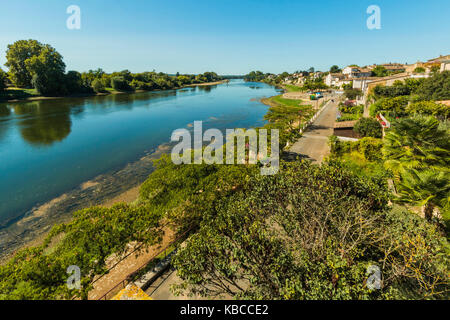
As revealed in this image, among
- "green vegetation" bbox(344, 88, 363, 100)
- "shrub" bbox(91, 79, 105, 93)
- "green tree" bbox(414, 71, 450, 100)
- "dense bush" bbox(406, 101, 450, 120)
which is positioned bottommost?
"dense bush" bbox(406, 101, 450, 120)

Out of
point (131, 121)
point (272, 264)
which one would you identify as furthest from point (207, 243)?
point (131, 121)

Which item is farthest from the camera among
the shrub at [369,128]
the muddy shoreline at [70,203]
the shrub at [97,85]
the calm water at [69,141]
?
the shrub at [97,85]

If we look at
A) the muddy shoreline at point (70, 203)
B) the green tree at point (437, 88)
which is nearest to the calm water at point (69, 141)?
the muddy shoreline at point (70, 203)

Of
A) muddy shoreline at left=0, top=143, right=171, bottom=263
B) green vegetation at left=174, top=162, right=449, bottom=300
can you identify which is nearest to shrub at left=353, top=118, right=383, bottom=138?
green vegetation at left=174, top=162, right=449, bottom=300

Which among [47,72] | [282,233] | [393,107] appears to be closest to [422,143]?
[282,233]

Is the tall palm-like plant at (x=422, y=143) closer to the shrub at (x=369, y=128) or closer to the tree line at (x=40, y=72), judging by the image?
the shrub at (x=369, y=128)

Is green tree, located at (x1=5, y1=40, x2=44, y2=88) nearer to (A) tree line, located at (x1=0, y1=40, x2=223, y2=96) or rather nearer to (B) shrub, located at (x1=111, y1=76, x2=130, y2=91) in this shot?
(A) tree line, located at (x1=0, y1=40, x2=223, y2=96)

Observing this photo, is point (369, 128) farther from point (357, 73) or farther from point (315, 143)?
point (357, 73)
